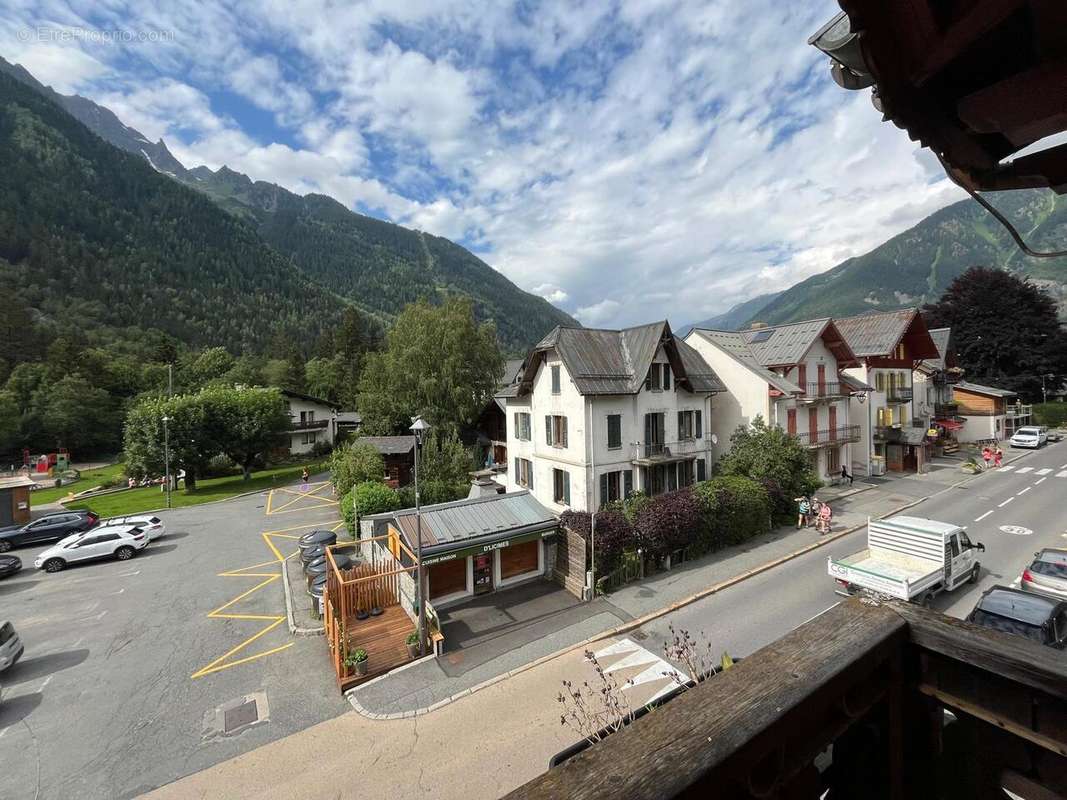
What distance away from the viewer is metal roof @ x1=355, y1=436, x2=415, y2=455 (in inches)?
1359

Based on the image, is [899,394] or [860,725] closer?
[860,725]

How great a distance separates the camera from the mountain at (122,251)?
10262 centimetres

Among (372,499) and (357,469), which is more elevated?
(357,469)

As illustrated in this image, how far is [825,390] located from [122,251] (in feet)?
558

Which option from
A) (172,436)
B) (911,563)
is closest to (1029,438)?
(911,563)

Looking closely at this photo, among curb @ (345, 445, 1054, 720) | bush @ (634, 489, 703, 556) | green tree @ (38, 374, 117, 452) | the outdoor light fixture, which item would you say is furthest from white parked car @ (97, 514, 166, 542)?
green tree @ (38, 374, 117, 452)

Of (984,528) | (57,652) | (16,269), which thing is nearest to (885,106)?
(57,652)

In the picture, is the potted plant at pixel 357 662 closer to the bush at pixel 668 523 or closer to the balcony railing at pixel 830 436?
the bush at pixel 668 523

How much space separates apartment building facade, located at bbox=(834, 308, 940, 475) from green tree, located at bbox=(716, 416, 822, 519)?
11853mm

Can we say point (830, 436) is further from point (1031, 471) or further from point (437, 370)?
point (437, 370)

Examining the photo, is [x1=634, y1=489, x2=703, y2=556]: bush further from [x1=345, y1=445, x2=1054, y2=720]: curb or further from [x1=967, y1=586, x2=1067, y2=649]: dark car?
[x1=967, y1=586, x2=1067, y2=649]: dark car

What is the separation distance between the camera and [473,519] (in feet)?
57.8

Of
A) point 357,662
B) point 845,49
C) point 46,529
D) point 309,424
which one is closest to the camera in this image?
point 845,49

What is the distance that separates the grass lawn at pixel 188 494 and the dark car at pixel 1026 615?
43256 millimetres
